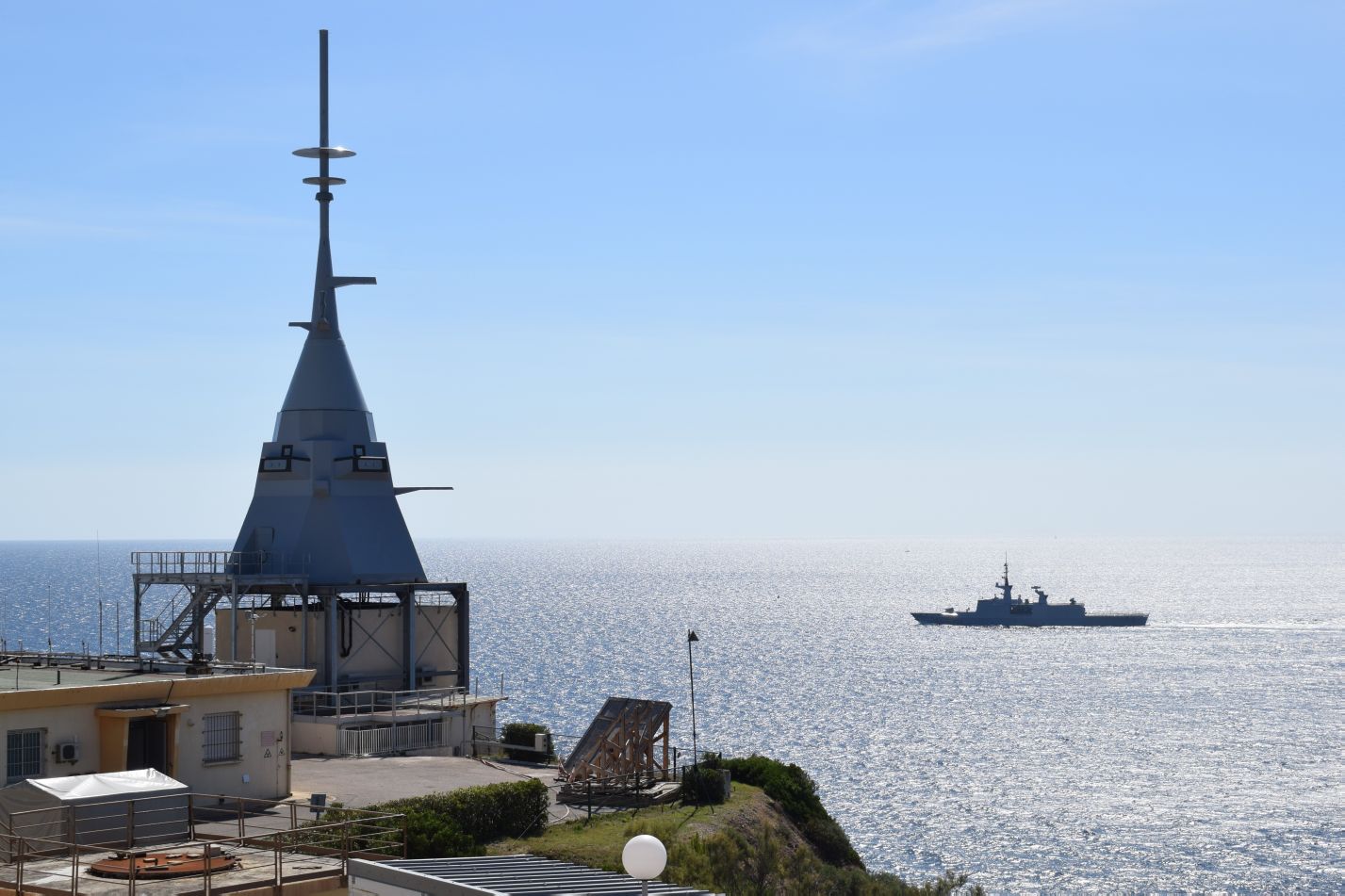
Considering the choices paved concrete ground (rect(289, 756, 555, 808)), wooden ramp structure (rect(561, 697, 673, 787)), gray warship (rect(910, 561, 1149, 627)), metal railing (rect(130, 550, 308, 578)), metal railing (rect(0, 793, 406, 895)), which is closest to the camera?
metal railing (rect(0, 793, 406, 895))

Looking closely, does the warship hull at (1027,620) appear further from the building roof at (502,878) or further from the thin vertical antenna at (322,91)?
the building roof at (502,878)

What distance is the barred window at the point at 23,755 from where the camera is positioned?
24.7m

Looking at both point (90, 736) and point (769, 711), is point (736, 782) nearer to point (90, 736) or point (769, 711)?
point (90, 736)

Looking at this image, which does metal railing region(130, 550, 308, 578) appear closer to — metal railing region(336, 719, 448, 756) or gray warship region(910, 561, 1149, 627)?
metal railing region(336, 719, 448, 756)

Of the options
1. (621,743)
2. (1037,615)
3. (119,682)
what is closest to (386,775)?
(621,743)

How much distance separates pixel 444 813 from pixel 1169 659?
135642 mm

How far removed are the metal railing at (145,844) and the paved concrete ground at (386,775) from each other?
8.41 m

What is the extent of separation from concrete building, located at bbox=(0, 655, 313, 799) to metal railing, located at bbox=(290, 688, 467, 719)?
29.8ft

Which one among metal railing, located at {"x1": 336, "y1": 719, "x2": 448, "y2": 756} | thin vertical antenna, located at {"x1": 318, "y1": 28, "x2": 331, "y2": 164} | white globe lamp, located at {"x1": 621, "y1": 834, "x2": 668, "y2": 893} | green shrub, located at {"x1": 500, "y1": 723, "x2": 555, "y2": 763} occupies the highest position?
thin vertical antenna, located at {"x1": 318, "y1": 28, "x2": 331, "y2": 164}

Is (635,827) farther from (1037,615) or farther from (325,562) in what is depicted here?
(1037,615)

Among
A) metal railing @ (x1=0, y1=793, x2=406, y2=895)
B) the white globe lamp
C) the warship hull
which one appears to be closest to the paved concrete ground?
metal railing @ (x1=0, y1=793, x2=406, y2=895)

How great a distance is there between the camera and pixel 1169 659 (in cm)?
15312

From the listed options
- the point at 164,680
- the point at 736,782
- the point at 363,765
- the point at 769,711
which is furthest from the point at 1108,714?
the point at 164,680

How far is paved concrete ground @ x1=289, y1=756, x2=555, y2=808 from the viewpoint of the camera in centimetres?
3131
